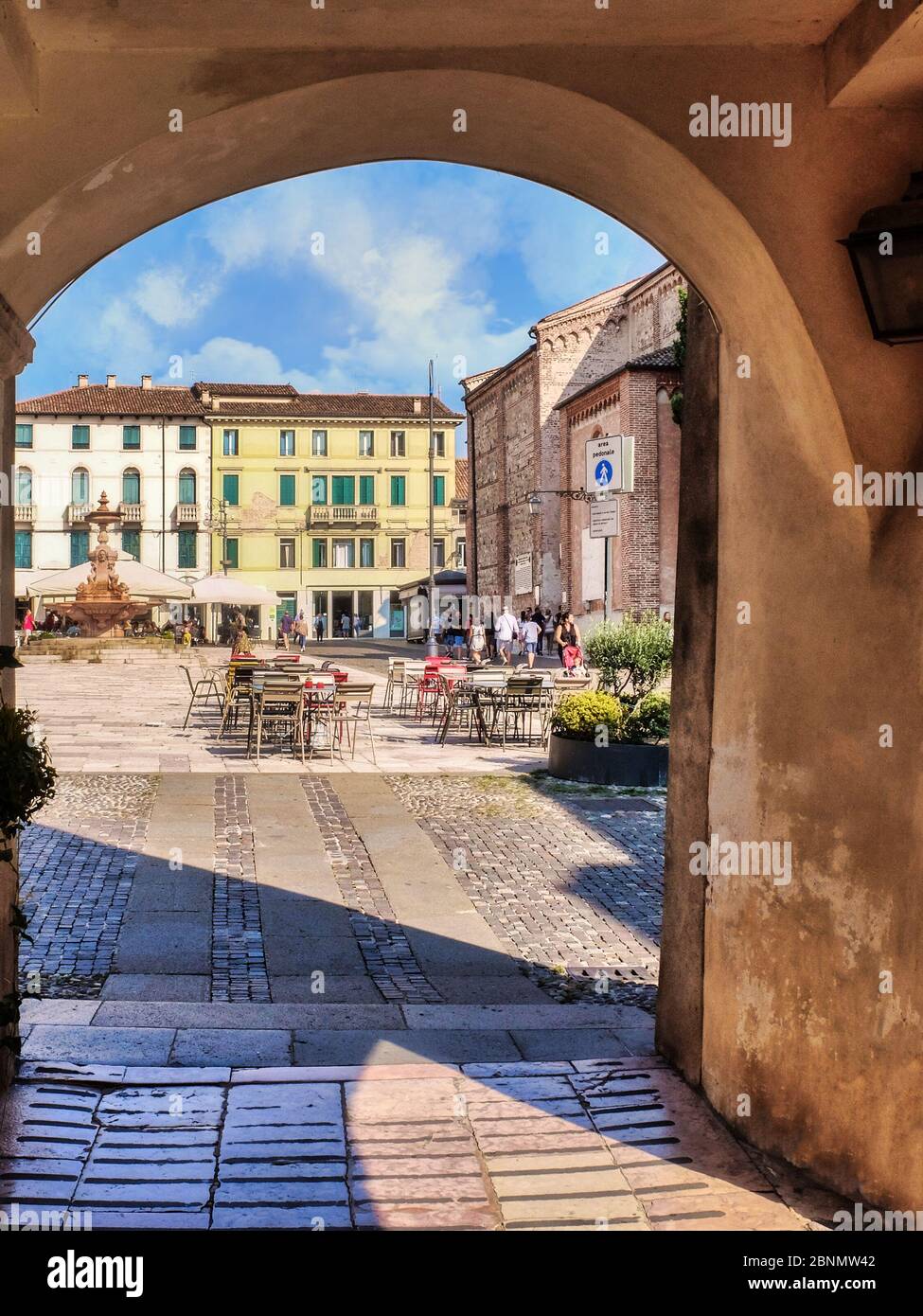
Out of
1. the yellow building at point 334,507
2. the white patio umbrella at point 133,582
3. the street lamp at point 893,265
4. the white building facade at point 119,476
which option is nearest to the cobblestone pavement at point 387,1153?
the street lamp at point 893,265

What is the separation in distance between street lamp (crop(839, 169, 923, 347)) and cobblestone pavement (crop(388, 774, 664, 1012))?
3.64 meters

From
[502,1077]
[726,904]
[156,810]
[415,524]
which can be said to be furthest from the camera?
[415,524]

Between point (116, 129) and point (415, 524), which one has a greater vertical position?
point (415, 524)

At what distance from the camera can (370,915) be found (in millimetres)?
7988

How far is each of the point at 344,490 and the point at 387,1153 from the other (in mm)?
62906

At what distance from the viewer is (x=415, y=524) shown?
6606cm

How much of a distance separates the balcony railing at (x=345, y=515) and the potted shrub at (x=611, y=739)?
52.7m

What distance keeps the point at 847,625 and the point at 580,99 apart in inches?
73.1

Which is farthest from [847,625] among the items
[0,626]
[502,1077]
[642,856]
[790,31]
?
[642,856]

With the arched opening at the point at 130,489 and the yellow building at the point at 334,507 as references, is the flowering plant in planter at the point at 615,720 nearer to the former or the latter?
the yellow building at the point at 334,507

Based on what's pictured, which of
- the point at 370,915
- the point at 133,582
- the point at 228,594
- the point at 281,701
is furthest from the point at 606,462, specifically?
the point at 133,582

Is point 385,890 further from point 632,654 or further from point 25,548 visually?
point 25,548

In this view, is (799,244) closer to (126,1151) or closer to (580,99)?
(580,99)

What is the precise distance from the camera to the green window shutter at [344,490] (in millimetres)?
65812
